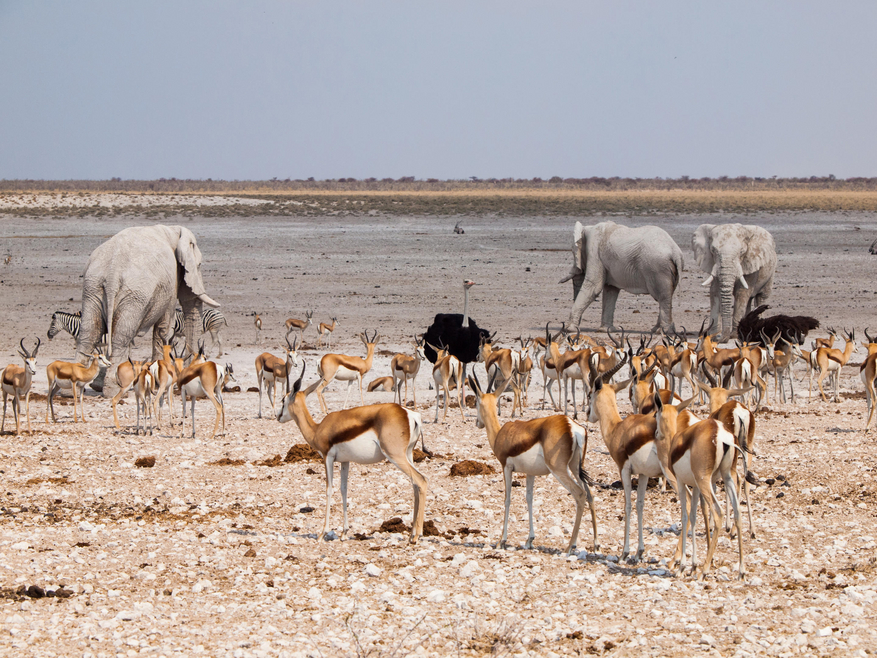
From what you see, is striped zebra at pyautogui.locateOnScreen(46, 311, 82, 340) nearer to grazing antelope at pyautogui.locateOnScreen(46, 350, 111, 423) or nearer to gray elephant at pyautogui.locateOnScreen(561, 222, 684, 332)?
grazing antelope at pyautogui.locateOnScreen(46, 350, 111, 423)

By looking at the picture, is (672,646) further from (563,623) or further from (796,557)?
(796,557)

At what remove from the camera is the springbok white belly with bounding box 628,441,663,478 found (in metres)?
7.41

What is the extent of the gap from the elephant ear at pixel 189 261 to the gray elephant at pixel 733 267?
38.2 feet

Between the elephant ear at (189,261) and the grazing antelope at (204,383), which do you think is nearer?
the grazing antelope at (204,383)

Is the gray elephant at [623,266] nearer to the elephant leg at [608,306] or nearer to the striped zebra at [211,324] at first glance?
the elephant leg at [608,306]

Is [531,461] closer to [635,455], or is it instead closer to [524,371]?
[635,455]

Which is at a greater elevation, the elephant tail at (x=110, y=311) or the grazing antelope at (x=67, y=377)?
the elephant tail at (x=110, y=311)

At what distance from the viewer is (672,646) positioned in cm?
577

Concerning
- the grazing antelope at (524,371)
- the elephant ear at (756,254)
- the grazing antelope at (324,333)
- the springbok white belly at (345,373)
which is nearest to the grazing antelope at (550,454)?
the grazing antelope at (524,371)

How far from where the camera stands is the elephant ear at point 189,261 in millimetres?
18938

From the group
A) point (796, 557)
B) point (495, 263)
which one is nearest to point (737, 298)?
point (495, 263)

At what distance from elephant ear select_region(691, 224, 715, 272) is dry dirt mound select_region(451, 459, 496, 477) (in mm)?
15403

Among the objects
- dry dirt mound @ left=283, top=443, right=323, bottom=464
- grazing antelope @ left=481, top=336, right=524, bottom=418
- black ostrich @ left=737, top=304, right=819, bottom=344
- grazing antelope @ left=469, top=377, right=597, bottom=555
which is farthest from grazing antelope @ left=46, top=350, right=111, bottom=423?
black ostrich @ left=737, top=304, right=819, bottom=344

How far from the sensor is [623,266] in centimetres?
2417
